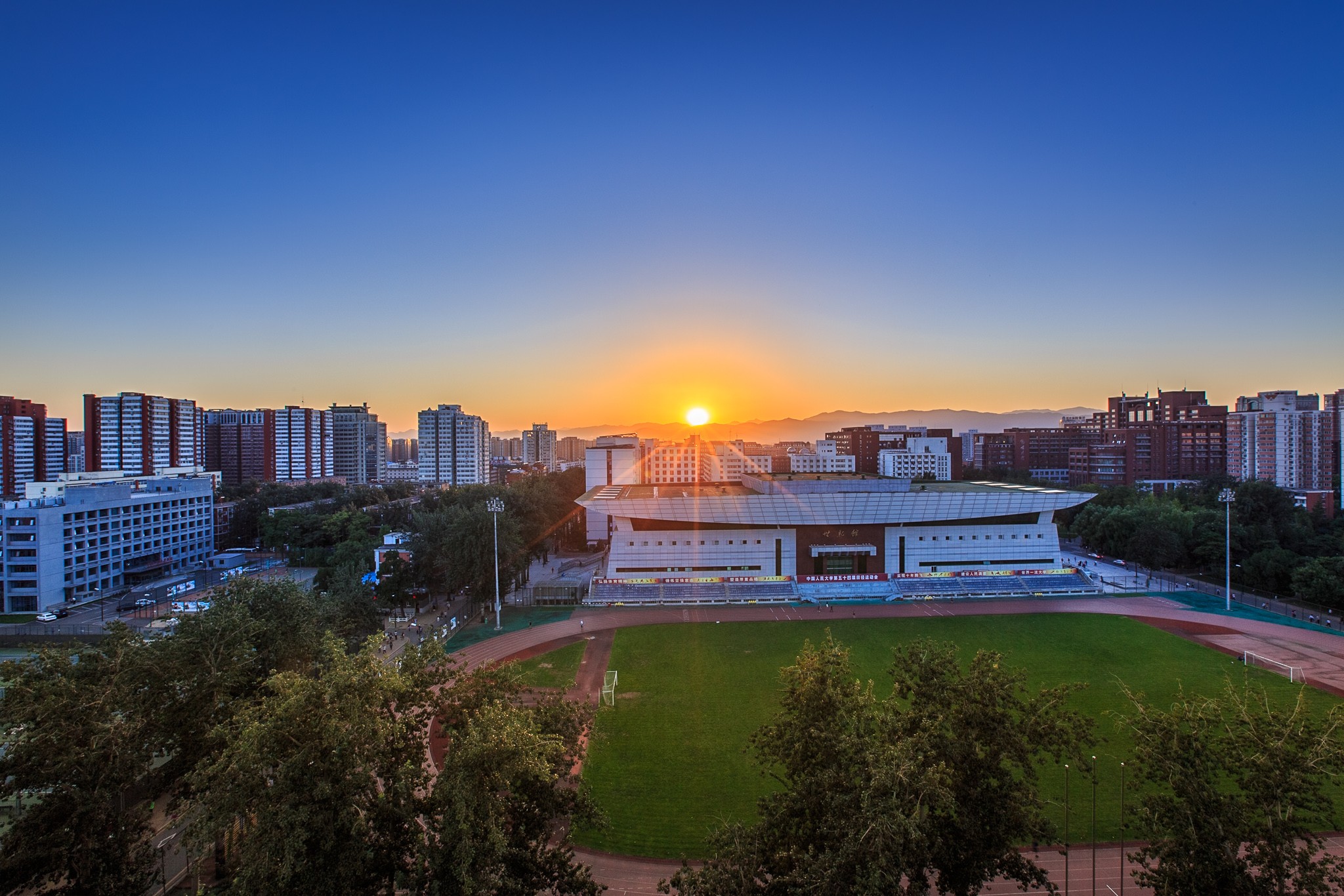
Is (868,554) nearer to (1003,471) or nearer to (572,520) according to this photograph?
(572,520)

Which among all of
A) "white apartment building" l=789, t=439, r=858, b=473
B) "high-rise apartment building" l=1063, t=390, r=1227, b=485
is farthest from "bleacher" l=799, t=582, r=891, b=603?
"white apartment building" l=789, t=439, r=858, b=473

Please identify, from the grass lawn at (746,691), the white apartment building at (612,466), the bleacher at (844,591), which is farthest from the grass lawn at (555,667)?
the white apartment building at (612,466)

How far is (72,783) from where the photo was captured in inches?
422

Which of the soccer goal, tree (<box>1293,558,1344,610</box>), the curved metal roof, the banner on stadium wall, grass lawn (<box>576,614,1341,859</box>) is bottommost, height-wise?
grass lawn (<box>576,614,1341,859</box>)

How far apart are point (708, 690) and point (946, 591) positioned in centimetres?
2150

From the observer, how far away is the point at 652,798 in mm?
15555

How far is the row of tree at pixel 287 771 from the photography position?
8586mm

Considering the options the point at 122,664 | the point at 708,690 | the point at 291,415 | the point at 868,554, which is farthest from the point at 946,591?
the point at 291,415

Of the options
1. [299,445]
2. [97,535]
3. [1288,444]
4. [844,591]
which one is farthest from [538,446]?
[1288,444]

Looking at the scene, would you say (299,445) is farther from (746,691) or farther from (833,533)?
(746,691)

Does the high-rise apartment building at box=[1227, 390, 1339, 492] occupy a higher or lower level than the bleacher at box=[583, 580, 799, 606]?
higher

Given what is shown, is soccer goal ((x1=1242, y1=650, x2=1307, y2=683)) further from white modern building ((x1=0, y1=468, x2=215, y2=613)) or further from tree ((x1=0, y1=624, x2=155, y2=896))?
white modern building ((x1=0, y1=468, x2=215, y2=613))

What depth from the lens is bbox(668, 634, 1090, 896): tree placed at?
827 cm

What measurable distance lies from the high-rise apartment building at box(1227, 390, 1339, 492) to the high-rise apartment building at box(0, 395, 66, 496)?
125 m
